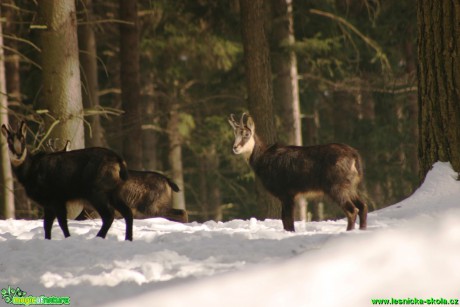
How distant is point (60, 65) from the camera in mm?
15016

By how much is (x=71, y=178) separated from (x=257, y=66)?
6433 millimetres

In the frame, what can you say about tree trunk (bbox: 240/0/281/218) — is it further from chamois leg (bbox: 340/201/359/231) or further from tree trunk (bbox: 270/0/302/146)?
chamois leg (bbox: 340/201/359/231)

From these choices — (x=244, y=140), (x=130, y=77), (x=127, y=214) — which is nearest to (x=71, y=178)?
A: (x=127, y=214)

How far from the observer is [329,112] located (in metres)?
37.4

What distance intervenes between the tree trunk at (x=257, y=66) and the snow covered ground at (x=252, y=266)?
679 cm

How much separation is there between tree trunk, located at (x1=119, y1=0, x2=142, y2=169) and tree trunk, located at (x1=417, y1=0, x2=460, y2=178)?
1250 cm

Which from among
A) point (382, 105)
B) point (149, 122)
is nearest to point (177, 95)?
point (149, 122)

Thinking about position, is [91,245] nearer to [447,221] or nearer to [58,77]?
[447,221]

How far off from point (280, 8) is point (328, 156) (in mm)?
11192

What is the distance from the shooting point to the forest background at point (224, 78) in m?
22.2

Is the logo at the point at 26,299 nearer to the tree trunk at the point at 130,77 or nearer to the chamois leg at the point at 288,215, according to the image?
the chamois leg at the point at 288,215

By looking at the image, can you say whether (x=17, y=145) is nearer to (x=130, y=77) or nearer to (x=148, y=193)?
(x=148, y=193)

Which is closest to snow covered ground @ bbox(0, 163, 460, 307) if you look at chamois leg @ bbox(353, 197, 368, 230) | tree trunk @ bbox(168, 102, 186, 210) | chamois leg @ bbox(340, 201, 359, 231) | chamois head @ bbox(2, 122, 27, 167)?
chamois leg @ bbox(353, 197, 368, 230)

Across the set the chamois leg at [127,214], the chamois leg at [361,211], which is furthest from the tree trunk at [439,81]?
the chamois leg at [127,214]
